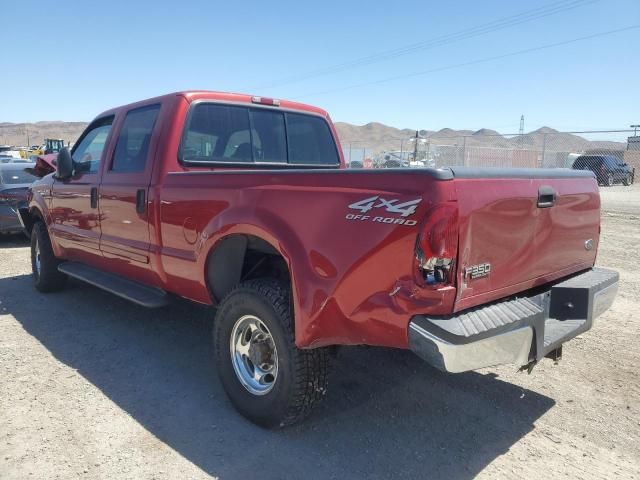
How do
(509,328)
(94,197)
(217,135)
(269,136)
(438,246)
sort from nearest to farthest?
1. (438,246)
2. (509,328)
3. (217,135)
4. (269,136)
5. (94,197)

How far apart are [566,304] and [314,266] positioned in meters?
1.47

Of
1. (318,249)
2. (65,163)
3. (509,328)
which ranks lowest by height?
(509,328)

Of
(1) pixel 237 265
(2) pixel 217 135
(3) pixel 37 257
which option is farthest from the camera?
(3) pixel 37 257

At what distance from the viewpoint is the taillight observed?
2250 millimetres

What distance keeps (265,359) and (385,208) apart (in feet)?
4.43

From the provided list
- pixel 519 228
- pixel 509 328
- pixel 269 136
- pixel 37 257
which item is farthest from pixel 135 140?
pixel 509 328

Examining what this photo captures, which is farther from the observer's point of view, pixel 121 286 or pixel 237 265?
pixel 121 286

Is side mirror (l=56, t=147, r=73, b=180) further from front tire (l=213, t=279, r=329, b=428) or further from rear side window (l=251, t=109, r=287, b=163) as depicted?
front tire (l=213, t=279, r=329, b=428)

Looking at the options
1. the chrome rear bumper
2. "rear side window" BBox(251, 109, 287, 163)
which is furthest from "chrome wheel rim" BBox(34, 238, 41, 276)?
the chrome rear bumper

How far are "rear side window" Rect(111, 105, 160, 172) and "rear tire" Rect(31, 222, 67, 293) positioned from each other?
205 cm

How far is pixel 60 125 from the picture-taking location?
14612cm

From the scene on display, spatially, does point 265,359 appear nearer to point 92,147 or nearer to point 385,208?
point 385,208

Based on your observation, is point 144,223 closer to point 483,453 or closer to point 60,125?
point 483,453

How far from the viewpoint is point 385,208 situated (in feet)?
7.75
